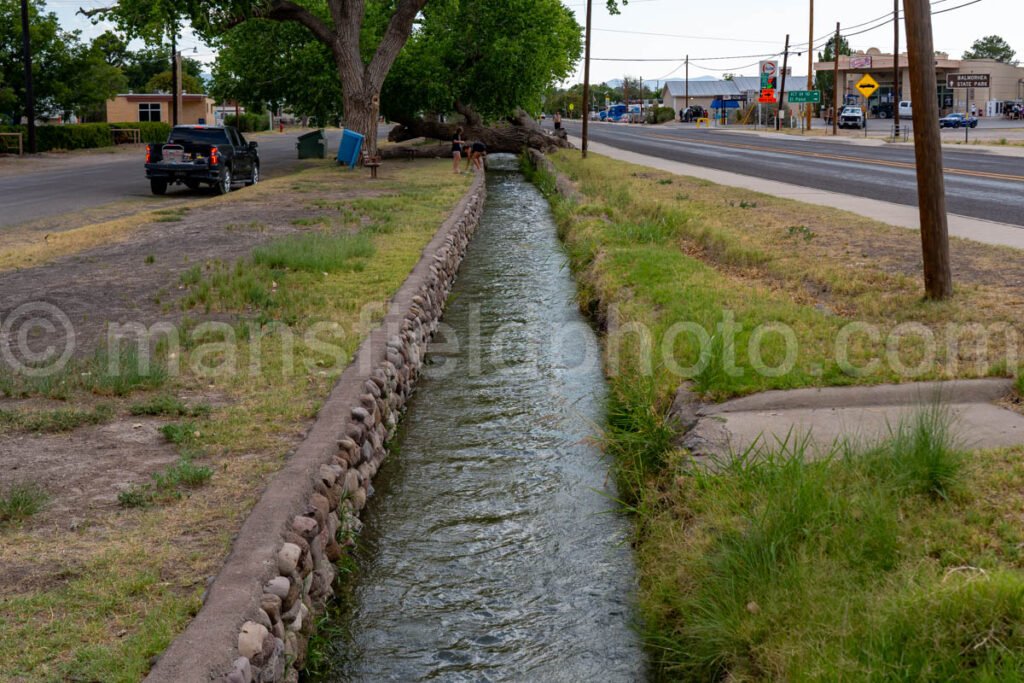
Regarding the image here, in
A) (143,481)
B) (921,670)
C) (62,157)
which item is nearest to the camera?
(921,670)

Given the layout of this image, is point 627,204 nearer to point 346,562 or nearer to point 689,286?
point 689,286

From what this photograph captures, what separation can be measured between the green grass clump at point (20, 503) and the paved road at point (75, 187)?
51.1 ft

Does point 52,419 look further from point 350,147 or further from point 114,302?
point 350,147

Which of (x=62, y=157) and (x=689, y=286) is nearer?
(x=689, y=286)

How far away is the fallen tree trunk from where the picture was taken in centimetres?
4378

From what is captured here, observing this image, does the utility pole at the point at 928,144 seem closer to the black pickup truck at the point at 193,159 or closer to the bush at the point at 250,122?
the black pickup truck at the point at 193,159

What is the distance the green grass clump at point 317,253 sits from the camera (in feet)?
44.7

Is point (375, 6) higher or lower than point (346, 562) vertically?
higher

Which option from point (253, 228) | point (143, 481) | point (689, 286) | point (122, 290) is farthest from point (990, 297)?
point (253, 228)

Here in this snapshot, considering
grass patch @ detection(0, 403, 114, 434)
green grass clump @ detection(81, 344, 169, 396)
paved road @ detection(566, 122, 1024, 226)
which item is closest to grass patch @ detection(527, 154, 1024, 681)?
green grass clump @ detection(81, 344, 169, 396)

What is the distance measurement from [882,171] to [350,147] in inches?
644

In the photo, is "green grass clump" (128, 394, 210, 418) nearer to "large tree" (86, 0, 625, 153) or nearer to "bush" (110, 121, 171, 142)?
"large tree" (86, 0, 625, 153)

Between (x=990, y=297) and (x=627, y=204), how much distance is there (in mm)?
12175

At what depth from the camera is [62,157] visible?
46.3 meters
